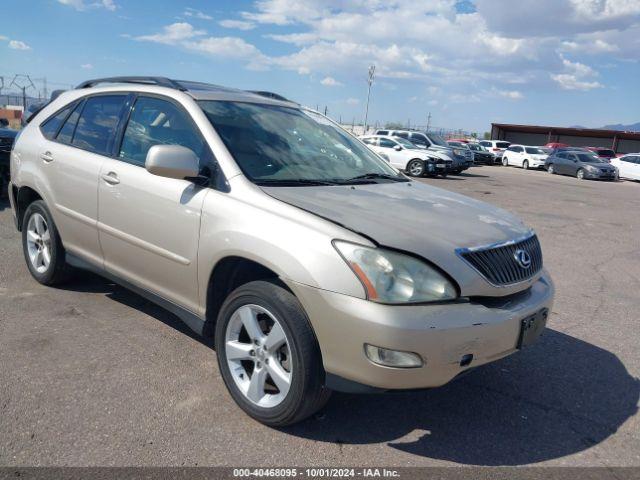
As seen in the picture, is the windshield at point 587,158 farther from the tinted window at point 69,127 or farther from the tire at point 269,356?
the tire at point 269,356

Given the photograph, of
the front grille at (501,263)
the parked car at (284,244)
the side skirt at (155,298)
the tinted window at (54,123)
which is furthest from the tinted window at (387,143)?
the front grille at (501,263)

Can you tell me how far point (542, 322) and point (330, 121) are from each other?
96.3 inches

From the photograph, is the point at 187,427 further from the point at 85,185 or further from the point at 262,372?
the point at 85,185

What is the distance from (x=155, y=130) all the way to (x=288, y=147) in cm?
92

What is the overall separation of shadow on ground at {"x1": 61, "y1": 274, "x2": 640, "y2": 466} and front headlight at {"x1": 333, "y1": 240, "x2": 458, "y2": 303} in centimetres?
50

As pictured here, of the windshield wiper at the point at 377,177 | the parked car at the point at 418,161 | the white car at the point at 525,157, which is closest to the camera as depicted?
the windshield wiper at the point at 377,177

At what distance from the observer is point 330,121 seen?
475cm

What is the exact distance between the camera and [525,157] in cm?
3556

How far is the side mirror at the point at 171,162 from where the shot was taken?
3.20m

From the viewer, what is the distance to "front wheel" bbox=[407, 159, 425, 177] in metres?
21.2

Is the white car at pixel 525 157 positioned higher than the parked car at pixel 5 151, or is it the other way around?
the white car at pixel 525 157


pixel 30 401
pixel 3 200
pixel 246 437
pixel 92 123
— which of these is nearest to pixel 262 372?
pixel 246 437

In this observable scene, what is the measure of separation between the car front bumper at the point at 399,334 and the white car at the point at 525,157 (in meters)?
34.3

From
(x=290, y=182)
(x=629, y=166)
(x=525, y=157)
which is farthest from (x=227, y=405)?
(x=525, y=157)
